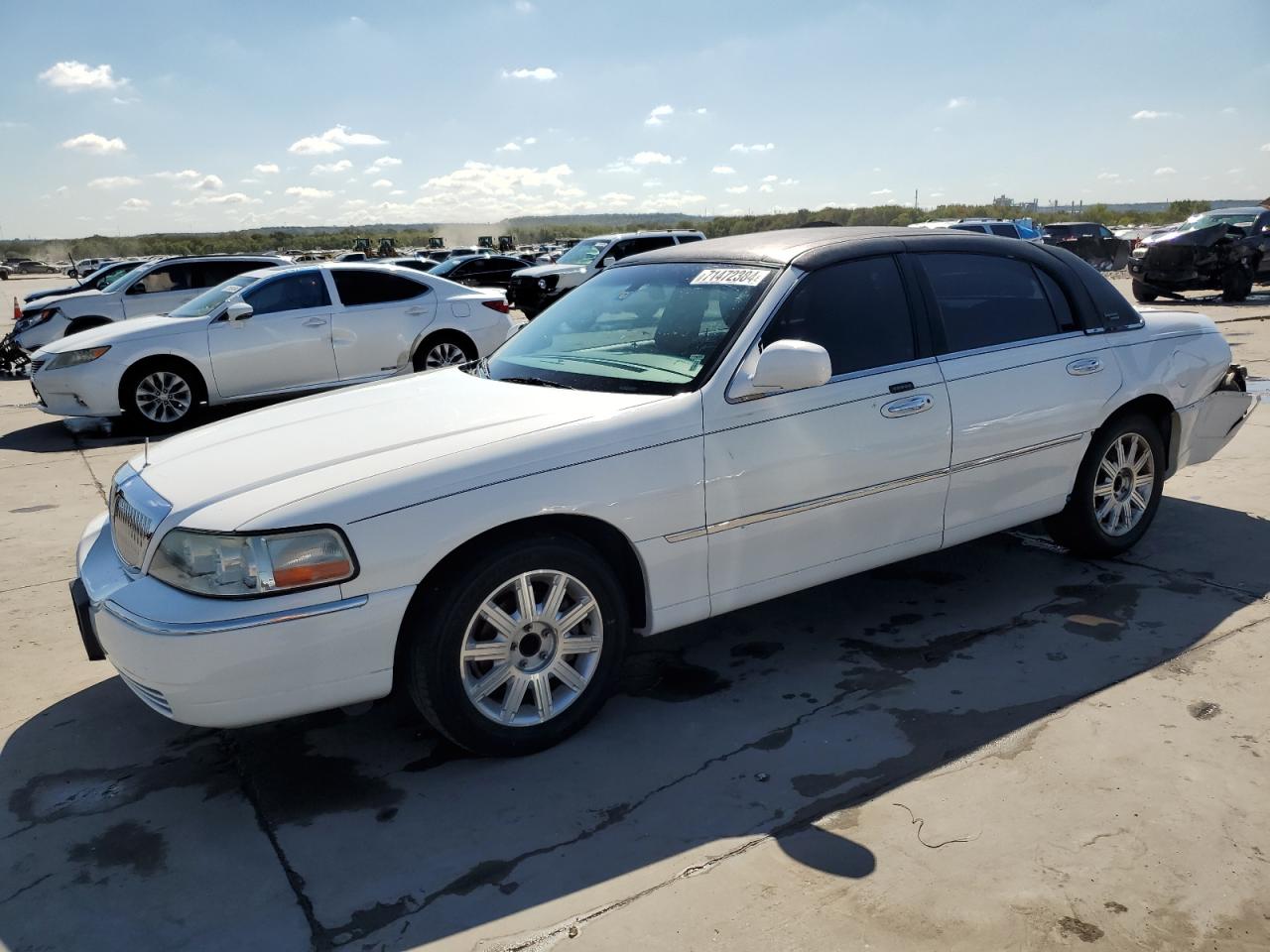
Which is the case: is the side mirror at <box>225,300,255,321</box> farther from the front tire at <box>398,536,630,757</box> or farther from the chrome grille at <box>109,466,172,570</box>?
the front tire at <box>398,536,630,757</box>

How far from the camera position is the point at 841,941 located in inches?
96.8

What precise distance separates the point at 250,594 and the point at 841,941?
6.14 ft

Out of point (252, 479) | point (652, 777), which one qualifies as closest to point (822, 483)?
point (652, 777)

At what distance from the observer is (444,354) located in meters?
10.7

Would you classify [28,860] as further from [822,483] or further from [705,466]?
[822,483]

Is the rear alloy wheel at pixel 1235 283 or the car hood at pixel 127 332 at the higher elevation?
the car hood at pixel 127 332

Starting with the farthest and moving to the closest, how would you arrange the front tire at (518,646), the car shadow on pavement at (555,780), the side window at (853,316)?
the side window at (853,316)
the front tire at (518,646)
the car shadow on pavement at (555,780)

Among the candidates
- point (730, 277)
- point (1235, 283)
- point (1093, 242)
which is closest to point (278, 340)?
point (730, 277)

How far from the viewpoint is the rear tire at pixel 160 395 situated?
31.1 ft

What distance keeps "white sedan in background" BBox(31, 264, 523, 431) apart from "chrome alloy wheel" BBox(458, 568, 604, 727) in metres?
6.54

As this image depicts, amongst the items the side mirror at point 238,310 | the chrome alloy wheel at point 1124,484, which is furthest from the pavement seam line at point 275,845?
the side mirror at point 238,310

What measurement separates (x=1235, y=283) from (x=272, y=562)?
19.4 m

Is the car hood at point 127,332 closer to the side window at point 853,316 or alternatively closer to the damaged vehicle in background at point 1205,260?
the side window at point 853,316

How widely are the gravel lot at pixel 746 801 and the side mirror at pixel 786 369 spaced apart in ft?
3.82
